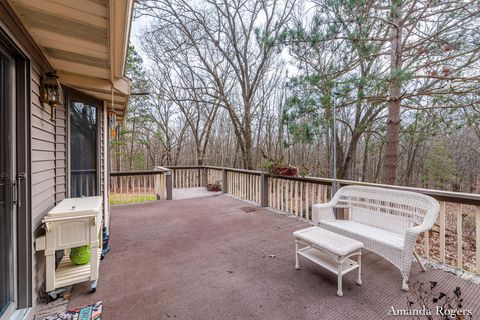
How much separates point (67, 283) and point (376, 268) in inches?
126

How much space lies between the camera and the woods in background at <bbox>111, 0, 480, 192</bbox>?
11.8 ft

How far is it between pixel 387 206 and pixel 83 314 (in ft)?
10.8

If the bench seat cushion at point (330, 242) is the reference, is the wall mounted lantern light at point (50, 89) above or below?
above

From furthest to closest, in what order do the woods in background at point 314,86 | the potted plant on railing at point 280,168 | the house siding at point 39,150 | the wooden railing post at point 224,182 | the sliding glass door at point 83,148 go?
the wooden railing post at point 224,182 → the potted plant on railing at point 280,168 → the woods in background at point 314,86 → the sliding glass door at point 83,148 → the house siding at point 39,150

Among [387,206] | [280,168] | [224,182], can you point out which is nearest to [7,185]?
[387,206]

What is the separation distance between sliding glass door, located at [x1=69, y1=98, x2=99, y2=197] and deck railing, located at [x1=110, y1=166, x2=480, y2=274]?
2.40 metres

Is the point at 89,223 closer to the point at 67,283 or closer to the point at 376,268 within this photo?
the point at 67,283

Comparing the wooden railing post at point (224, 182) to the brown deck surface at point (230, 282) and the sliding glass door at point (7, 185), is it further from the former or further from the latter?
the sliding glass door at point (7, 185)

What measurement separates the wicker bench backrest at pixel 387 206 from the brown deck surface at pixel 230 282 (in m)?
0.49

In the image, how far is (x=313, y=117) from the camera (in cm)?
470

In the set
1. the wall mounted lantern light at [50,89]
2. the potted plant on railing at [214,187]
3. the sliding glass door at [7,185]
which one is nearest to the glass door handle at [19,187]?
the sliding glass door at [7,185]

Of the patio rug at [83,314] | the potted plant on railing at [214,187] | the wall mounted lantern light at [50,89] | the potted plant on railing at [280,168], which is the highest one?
the wall mounted lantern light at [50,89]

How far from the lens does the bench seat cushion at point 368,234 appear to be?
2213 millimetres

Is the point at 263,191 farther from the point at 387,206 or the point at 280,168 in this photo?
the point at 387,206
